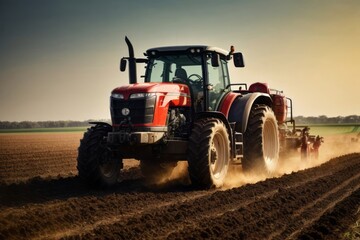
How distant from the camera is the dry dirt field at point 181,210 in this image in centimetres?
581

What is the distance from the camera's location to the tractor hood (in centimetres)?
890

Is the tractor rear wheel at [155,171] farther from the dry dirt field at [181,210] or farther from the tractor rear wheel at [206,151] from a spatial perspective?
the tractor rear wheel at [206,151]

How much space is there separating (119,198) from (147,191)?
3.73 ft

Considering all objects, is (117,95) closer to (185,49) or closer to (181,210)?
(185,49)

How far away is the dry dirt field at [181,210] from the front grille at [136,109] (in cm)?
131

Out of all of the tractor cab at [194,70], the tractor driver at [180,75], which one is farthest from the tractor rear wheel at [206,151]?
the tractor driver at [180,75]

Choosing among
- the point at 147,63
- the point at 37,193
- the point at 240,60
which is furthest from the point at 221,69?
the point at 37,193

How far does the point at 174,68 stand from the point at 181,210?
378 cm

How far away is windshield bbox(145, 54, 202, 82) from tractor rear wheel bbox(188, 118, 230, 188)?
46.1 inches

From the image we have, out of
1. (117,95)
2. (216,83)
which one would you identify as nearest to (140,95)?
(117,95)

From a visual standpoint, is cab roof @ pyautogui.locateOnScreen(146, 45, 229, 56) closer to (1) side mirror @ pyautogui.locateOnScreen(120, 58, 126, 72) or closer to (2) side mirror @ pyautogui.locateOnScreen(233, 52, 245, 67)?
(2) side mirror @ pyautogui.locateOnScreen(233, 52, 245, 67)

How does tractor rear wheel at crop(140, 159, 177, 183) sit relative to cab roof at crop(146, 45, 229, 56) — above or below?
below

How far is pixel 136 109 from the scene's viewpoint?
29.2 ft

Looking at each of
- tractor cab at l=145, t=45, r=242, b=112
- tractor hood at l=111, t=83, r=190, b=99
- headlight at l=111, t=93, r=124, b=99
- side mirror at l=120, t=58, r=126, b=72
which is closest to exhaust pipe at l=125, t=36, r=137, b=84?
side mirror at l=120, t=58, r=126, b=72
